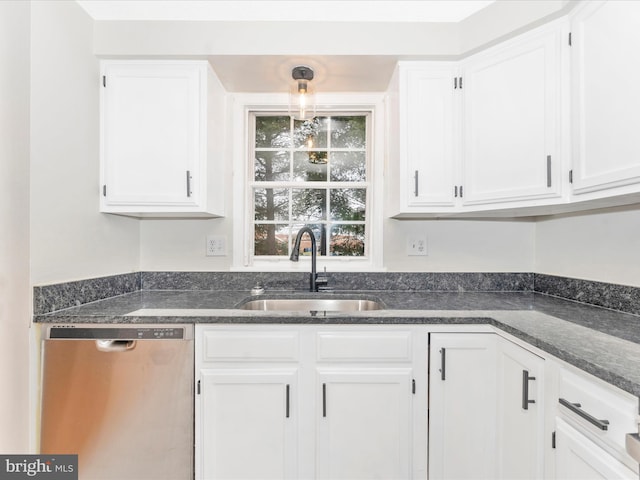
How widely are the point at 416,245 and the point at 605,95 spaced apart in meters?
1.12

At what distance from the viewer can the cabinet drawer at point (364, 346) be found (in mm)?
1384

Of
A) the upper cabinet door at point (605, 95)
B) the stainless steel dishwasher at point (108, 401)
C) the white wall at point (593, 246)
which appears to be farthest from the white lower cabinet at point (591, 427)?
the stainless steel dishwasher at point (108, 401)

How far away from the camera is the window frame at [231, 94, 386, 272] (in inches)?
81.5

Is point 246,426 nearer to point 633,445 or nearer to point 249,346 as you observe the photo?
point 249,346

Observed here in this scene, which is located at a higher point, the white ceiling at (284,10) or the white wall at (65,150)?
the white ceiling at (284,10)

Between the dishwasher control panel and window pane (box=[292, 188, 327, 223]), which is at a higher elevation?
window pane (box=[292, 188, 327, 223])

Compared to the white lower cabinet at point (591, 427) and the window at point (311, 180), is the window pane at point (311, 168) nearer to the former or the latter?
the window at point (311, 180)

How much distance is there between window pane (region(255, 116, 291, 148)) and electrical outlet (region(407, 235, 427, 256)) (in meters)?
1.04

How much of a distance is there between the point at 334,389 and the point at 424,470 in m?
0.53

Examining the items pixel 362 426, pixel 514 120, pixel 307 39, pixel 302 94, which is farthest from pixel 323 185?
pixel 362 426

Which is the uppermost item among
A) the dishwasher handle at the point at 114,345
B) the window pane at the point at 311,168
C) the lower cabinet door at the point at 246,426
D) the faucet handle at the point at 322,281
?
the window pane at the point at 311,168

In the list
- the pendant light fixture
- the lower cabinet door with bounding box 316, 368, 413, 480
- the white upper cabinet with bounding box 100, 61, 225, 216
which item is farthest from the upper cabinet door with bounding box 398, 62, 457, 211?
the white upper cabinet with bounding box 100, 61, 225, 216

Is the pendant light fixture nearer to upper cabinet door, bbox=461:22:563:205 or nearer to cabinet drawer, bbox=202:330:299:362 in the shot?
upper cabinet door, bbox=461:22:563:205

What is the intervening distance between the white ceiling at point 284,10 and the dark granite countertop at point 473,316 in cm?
158
